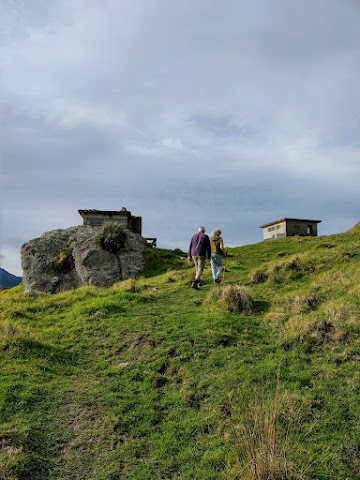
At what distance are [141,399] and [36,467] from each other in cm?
259

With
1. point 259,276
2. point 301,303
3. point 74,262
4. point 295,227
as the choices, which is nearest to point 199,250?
point 259,276

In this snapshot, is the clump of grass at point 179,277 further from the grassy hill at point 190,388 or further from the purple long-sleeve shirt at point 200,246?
the grassy hill at point 190,388

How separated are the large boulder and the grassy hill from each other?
1056 centimetres

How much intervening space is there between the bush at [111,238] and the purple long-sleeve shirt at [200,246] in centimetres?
1126

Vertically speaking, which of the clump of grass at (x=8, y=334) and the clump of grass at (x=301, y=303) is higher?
the clump of grass at (x=301, y=303)

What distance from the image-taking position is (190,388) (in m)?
9.12

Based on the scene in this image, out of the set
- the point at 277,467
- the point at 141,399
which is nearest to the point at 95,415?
the point at 141,399

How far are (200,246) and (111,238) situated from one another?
11.9 meters

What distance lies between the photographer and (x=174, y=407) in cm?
858

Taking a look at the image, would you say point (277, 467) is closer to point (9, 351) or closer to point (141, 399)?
point (141, 399)

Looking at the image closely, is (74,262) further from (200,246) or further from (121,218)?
(200,246)

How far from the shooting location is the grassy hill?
671 cm

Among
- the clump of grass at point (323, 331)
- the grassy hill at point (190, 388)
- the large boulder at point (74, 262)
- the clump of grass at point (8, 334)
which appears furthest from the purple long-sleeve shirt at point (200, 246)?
the large boulder at point (74, 262)

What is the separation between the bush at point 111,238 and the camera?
28.2m
